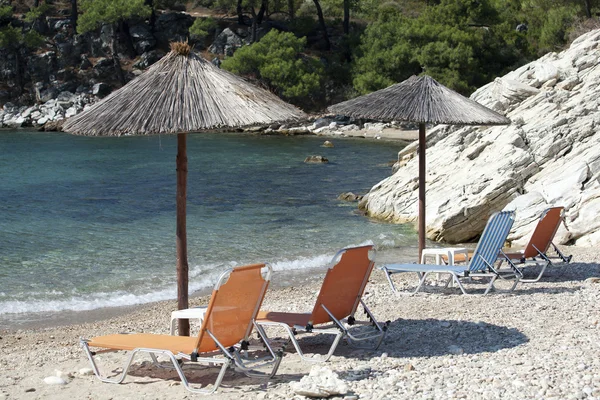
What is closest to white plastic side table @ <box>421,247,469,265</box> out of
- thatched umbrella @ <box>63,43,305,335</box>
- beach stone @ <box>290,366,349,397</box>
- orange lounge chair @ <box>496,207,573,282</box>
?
orange lounge chair @ <box>496,207,573,282</box>

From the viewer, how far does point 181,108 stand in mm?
6859

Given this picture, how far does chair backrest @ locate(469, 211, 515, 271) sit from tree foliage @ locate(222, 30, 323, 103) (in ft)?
140

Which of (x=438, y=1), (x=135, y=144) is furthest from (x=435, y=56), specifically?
(x=135, y=144)

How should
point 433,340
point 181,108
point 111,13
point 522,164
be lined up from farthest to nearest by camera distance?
point 111,13, point 522,164, point 433,340, point 181,108

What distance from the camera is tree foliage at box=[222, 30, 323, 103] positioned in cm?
5150

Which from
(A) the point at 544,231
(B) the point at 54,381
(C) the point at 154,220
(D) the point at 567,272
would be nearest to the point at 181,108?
(B) the point at 54,381

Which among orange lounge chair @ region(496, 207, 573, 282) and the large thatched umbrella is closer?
orange lounge chair @ region(496, 207, 573, 282)

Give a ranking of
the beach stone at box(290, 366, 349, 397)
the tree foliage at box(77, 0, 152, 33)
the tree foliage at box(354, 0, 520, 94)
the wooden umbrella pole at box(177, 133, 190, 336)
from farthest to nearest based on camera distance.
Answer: the tree foliage at box(77, 0, 152, 33), the tree foliage at box(354, 0, 520, 94), the wooden umbrella pole at box(177, 133, 190, 336), the beach stone at box(290, 366, 349, 397)

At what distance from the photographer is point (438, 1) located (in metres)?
59.9

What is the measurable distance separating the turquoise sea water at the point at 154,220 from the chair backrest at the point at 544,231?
471 cm

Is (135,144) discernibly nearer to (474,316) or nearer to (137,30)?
(137,30)

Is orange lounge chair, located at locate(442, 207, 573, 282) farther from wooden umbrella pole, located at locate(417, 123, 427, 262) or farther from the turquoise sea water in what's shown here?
the turquoise sea water

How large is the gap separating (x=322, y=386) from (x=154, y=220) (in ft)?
45.6

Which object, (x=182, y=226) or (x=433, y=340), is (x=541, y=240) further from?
(x=182, y=226)
